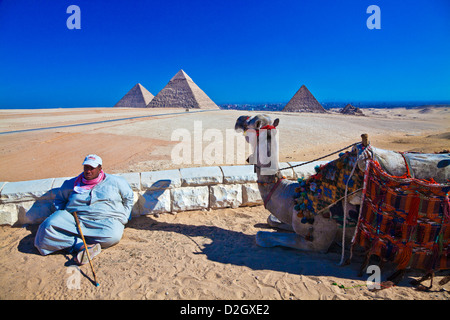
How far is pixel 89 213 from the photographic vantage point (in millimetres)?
3299

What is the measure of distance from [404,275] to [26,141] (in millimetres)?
9903

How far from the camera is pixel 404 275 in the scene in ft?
8.84

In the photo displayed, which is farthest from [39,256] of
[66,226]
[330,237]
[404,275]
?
[404,275]

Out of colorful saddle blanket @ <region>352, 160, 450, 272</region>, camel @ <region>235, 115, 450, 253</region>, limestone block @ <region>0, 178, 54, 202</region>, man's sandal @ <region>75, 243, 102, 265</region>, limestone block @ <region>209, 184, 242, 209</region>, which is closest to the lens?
colorful saddle blanket @ <region>352, 160, 450, 272</region>

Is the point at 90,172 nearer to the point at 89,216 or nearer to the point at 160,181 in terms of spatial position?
the point at 89,216

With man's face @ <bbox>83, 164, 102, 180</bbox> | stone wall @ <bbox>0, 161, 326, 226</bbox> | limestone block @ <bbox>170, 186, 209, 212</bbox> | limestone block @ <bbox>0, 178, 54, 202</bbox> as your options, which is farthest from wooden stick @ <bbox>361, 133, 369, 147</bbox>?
limestone block @ <bbox>0, 178, 54, 202</bbox>

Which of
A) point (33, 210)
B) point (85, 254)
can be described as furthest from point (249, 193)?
point (33, 210)

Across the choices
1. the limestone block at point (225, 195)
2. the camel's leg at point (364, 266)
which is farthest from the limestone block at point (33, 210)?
the camel's leg at point (364, 266)

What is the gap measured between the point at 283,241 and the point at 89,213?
7.55 feet

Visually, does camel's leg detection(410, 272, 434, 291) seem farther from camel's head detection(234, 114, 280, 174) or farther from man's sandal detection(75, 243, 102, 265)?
man's sandal detection(75, 243, 102, 265)

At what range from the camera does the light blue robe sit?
10.1ft
